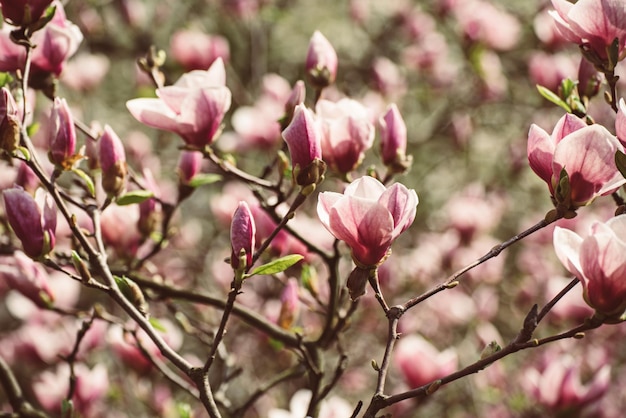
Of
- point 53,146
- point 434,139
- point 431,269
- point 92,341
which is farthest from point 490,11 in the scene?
point 53,146

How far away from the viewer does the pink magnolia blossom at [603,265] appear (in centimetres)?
92

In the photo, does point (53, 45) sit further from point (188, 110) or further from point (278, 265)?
point (278, 265)

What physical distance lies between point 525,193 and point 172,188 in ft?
7.67

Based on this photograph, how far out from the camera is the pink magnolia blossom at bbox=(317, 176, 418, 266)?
3.38ft

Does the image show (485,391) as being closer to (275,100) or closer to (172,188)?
(275,100)

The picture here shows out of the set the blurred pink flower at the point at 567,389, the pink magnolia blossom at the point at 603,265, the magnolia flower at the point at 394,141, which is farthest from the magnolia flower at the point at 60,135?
the blurred pink flower at the point at 567,389

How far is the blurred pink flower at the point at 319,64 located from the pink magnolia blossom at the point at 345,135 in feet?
0.62

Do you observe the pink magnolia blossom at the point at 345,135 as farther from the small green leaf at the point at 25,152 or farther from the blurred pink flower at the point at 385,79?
Answer: the blurred pink flower at the point at 385,79

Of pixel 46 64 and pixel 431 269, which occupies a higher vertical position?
pixel 431 269

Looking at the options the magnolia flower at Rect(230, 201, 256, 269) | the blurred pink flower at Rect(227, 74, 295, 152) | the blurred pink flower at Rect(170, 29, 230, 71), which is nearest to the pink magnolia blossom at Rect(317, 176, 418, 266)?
the magnolia flower at Rect(230, 201, 256, 269)

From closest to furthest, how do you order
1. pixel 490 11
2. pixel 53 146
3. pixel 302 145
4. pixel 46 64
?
pixel 302 145 → pixel 53 146 → pixel 46 64 → pixel 490 11

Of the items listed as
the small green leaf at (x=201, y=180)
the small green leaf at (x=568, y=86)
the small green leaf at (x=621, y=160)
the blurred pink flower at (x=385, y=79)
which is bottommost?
the small green leaf at (x=621, y=160)

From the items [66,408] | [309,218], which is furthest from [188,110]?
[309,218]

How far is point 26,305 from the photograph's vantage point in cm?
224
